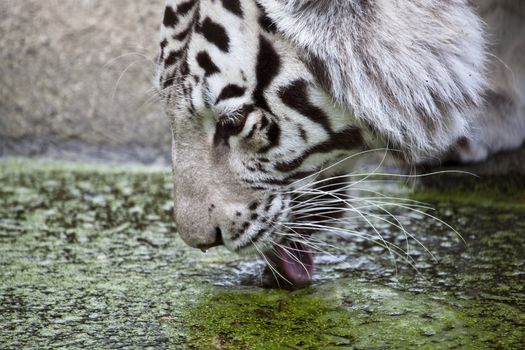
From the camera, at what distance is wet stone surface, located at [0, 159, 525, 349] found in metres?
1.59

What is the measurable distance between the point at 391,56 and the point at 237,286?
569mm

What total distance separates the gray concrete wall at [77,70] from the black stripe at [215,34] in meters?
1.50

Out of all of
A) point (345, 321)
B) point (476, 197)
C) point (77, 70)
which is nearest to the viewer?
point (345, 321)

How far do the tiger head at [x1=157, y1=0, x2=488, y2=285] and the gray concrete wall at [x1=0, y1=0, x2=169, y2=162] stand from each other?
1.48 metres

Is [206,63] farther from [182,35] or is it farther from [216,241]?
[216,241]

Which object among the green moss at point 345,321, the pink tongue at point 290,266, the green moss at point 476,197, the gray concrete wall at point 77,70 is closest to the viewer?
the green moss at point 345,321

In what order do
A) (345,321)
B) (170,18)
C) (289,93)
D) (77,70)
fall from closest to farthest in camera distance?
(345,321) < (289,93) < (170,18) < (77,70)

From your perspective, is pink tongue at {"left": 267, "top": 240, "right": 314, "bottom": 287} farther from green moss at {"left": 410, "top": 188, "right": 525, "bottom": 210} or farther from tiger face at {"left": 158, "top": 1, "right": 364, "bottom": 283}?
green moss at {"left": 410, "top": 188, "right": 525, "bottom": 210}

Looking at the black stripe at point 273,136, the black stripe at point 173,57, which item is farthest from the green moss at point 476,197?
the black stripe at point 173,57

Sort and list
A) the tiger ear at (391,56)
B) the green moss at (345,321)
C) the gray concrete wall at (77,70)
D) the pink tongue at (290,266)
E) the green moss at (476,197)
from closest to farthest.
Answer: the green moss at (345,321), the tiger ear at (391,56), the pink tongue at (290,266), the green moss at (476,197), the gray concrete wall at (77,70)

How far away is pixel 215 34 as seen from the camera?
1.79m

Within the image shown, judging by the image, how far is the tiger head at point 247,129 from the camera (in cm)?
176

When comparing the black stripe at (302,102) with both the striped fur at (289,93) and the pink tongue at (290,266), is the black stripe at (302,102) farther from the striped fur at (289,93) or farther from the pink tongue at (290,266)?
the pink tongue at (290,266)

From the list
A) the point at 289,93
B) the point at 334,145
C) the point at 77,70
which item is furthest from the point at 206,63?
the point at 77,70
